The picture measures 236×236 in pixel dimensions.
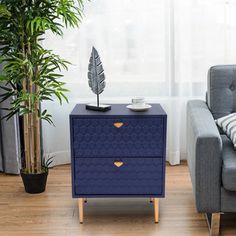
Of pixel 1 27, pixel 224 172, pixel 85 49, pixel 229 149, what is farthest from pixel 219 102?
pixel 1 27

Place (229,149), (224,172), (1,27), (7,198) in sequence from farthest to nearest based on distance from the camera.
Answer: (7,198) < (1,27) < (229,149) < (224,172)

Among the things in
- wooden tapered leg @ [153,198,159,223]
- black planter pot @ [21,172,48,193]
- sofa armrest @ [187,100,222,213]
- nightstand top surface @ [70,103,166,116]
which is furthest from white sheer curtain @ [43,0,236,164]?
sofa armrest @ [187,100,222,213]

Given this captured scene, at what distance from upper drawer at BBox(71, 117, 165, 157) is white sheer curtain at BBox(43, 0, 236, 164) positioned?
99 centimetres

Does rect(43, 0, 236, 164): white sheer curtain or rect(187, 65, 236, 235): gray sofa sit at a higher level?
rect(43, 0, 236, 164): white sheer curtain

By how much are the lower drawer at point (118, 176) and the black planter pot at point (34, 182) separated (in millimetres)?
485

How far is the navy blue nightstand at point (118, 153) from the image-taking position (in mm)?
2504

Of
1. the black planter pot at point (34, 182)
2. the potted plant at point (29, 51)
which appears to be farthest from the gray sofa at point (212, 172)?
the black planter pot at point (34, 182)

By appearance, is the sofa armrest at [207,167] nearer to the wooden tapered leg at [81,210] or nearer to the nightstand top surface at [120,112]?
the nightstand top surface at [120,112]

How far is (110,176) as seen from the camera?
2568 mm

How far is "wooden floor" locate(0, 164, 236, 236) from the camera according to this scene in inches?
98.8

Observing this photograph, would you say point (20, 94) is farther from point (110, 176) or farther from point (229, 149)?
point (229, 149)

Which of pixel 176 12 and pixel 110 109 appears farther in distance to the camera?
pixel 176 12

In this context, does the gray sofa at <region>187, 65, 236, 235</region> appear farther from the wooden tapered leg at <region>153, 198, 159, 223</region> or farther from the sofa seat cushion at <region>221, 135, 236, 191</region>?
the wooden tapered leg at <region>153, 198, 159, 223</region>

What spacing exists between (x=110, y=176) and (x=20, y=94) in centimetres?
77
